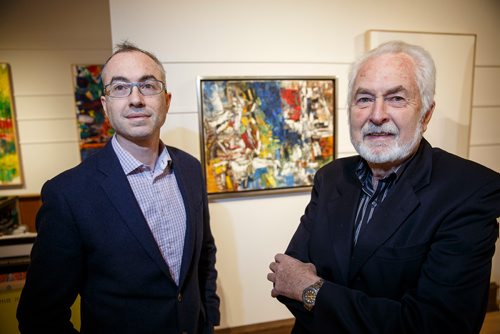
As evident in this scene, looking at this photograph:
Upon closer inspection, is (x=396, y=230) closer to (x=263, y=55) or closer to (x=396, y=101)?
(x=396, y=101)

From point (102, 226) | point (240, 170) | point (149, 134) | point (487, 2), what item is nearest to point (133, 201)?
point (102, 226)

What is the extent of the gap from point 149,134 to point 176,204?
1.14 ft

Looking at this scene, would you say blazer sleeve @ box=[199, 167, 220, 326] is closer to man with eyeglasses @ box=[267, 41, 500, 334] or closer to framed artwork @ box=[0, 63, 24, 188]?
man with eyeglasses @ box=[267, 41, 500, 334]

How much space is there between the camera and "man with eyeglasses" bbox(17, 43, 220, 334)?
111 cm

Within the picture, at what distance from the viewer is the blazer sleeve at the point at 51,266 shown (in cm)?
109

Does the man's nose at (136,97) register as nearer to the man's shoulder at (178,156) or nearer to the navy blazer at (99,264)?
the navy blazer at (99,264)

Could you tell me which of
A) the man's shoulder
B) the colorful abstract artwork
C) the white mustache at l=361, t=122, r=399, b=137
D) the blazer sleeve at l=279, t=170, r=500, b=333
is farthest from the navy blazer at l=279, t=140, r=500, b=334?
the colorful abstract artwork

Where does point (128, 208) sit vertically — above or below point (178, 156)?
below

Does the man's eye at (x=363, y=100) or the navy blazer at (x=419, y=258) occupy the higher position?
the man's eye at (x=363, y=100)

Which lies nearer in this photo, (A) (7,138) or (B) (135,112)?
(B) (135,112)

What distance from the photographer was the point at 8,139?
349 centimetres

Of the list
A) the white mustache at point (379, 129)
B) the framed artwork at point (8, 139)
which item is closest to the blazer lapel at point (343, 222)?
the white mustache at point (379, 129)

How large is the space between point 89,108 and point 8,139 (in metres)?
1.06

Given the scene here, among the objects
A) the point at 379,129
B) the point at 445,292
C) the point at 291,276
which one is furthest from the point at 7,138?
the point at 445,292
